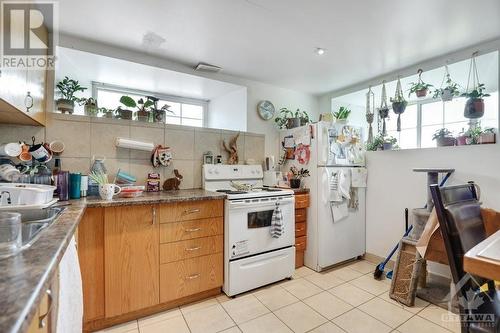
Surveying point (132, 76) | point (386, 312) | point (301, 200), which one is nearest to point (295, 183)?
point (301, 200)

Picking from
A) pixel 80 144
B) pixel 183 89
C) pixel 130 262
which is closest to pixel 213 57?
pixel 183 89

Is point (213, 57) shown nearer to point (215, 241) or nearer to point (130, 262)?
point (215, 241)

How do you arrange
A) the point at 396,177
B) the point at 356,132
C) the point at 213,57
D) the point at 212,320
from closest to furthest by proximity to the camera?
the point at 212,320
the point at 213,57
the point at 396,177
the point at 356,132

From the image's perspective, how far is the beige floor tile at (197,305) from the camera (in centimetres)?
192

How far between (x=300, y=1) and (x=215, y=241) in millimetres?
1958

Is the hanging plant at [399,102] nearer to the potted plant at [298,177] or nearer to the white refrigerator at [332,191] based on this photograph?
the white refrigerator at [332,191]

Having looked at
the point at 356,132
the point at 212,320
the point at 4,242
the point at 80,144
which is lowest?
the point at 212,320

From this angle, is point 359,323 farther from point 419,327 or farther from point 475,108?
point 475,108

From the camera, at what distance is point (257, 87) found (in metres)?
3.17

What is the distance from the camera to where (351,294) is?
2.16 m

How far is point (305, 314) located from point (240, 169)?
1.58m

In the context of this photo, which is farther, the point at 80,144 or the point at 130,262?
the point at 80,144

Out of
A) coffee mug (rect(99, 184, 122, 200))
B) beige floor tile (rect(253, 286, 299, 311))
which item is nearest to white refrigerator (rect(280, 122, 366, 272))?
beige floor tile (rect(253, 286, 299, 311))

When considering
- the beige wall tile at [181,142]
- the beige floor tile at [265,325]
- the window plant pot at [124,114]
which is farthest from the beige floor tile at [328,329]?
the window plant pot at [124,114]
